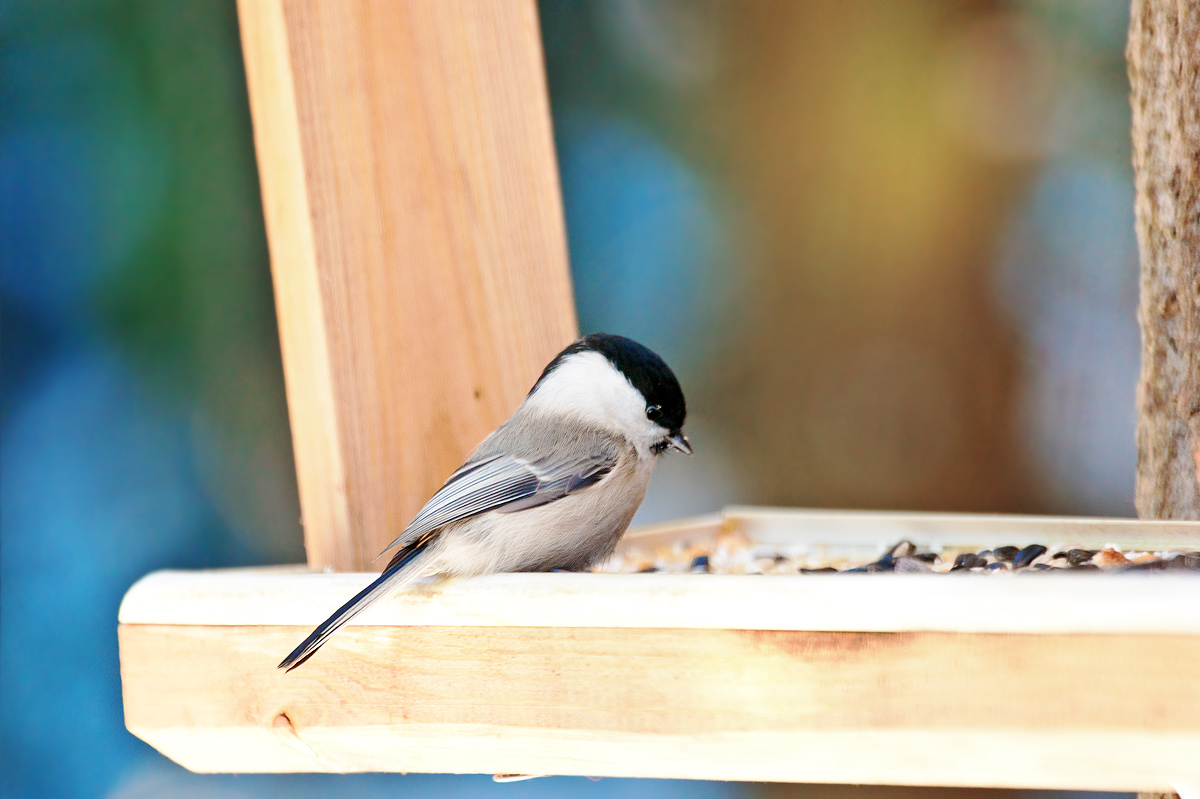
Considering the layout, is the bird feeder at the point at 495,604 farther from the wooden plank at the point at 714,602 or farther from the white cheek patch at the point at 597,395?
the white cheek patch at the point at 597,395

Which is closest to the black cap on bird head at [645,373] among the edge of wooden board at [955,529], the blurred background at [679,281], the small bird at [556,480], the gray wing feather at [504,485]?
the small bird at [556,480]

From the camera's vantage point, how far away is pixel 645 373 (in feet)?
3.58

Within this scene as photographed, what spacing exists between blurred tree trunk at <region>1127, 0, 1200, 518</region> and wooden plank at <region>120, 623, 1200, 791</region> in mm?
448

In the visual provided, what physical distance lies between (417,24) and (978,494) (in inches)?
56.1

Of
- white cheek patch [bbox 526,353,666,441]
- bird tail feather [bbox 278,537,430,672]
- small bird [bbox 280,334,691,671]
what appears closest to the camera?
bird tail feather [bbox 278,537,430,672]

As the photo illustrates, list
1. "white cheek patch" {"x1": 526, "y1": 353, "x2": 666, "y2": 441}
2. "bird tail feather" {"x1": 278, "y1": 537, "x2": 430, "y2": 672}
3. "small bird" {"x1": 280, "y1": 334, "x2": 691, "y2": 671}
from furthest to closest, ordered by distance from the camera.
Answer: "white cheek patch" {"x1": 526, "y1": 353, "x2": 666, "y2": 441}, "small bird" {"x1": 280, "y1": 334, "x2": 691, "y2": 671}, "bird tail feather" {"x1": 278, "y1": 537, "x2": 430, "y2": 672}

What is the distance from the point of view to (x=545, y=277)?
50.8 inches

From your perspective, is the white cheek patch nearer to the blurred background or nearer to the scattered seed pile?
the scattered seed pile

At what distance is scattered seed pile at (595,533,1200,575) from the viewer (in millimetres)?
833

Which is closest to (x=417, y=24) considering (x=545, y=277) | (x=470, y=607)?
(x=545, y=277)

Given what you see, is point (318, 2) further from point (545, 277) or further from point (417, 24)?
point (545, 277)

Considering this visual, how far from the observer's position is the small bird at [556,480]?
874 millimetres

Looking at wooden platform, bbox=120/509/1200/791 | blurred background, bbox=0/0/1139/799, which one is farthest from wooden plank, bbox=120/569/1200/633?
blurred background, bbox=0/0/1139/799

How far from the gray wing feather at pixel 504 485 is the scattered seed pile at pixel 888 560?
14 centimetres
